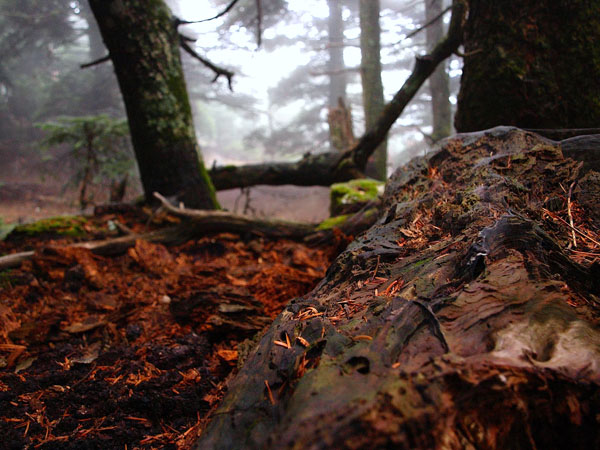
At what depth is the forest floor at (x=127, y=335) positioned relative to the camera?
170 centimetres

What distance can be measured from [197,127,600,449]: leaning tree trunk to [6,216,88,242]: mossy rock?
166 inches

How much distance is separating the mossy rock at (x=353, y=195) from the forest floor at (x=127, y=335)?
97 centimetres

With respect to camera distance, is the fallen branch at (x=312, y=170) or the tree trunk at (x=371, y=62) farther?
the tree trunk at (x=371, y=62)

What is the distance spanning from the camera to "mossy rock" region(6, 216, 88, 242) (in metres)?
4.42

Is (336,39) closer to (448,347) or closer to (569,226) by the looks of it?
(569,226)

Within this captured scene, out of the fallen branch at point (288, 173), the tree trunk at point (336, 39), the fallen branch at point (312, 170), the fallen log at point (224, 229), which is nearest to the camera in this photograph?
the fallen log at point (224, 229)

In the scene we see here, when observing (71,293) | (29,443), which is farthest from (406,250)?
(71,293)

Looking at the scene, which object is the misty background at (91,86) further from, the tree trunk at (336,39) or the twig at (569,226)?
the twig at (569,226)

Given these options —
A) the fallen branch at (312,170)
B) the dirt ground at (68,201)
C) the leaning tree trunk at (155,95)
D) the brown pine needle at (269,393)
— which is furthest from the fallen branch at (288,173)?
the dirt ground at (68,201)

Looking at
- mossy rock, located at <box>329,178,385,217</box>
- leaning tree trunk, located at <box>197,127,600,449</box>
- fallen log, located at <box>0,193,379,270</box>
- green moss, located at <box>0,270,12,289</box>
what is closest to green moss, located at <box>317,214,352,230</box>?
fallen log, located at <box>0,193,379,270</box>

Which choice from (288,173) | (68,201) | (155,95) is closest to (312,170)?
(288,173)

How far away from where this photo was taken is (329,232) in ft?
14.3

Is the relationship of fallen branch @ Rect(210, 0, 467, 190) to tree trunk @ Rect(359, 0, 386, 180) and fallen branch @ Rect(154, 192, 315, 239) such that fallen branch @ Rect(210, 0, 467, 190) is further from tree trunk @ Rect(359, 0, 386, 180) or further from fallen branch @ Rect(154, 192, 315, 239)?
tree trunk @ Rect(359, 0, 386, 180)

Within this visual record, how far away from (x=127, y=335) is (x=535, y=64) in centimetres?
444
